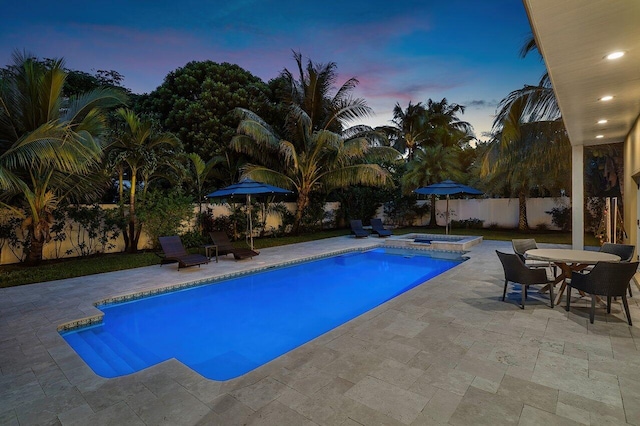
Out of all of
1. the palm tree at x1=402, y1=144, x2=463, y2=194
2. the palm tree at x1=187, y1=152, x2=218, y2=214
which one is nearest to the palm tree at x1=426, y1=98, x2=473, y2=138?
the palm tree at x1=402, y1=144, x2=463, y2=194

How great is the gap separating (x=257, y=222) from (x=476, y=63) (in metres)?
12.1

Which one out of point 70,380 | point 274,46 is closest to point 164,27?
point 274,46

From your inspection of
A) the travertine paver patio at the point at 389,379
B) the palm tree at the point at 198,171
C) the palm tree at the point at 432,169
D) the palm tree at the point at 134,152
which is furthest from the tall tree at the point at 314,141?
the travertine paver patio at the point at 389,379

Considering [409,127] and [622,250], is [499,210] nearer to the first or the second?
[409,127]

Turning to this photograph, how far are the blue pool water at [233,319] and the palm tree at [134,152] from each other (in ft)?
16.1

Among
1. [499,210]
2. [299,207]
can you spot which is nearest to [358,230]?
[299,207]

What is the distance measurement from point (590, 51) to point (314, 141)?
1107 centimetres

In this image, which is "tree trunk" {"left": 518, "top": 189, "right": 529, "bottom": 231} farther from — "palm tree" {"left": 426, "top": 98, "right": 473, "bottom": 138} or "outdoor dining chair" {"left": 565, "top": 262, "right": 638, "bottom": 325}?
"outdoor dining chair" {"left": 565, "top": 262, "right": 638, "bottom": 325}

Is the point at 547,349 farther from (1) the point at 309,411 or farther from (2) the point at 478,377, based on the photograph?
(1) the point at 309,411

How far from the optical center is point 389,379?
308 cm

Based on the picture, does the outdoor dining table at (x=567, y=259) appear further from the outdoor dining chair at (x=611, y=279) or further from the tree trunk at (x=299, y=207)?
the tree trunk at (x=299, y=207)

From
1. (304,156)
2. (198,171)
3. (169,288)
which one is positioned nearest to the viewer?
(169,288)

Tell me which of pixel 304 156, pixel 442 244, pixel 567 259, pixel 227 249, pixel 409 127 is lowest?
pixel 442 244

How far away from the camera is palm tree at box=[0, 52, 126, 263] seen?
6.34 m
